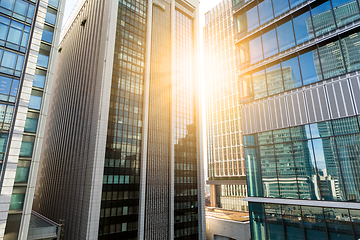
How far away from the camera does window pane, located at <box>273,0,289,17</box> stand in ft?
80.8

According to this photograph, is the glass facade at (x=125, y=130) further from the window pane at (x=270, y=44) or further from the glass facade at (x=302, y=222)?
the window pane at (x=270, y=44)

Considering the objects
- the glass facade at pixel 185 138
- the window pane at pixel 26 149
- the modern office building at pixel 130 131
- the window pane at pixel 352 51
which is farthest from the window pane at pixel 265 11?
the window pane at pixel 26 149

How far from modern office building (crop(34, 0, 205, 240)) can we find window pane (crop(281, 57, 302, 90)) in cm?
3111

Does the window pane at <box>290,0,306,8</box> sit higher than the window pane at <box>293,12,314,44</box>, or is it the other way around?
the window pane at <box>290,0,306,8</box>

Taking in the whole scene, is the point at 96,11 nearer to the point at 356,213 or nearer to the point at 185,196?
the point at 185,196

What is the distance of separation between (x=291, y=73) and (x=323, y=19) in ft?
19.6

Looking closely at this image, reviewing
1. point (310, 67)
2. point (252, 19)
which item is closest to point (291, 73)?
point (310, 67)

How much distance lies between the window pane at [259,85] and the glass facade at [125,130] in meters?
28.0

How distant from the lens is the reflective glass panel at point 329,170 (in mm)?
18297

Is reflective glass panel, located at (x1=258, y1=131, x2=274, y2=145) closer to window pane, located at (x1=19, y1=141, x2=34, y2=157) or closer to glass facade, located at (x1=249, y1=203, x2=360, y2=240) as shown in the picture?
glass facade, located at (x1=249, y1=203, x2=360, y2=240)

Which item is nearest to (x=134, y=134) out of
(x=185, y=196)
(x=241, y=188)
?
(x=185, y=196)

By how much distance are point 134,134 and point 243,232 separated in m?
29.4

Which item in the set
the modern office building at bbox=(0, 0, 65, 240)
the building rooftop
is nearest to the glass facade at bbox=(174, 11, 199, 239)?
the building rooftop

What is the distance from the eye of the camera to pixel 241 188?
8144cm
